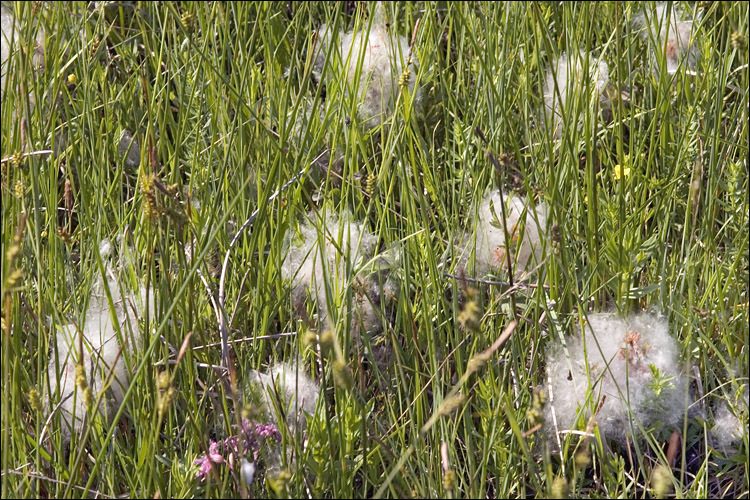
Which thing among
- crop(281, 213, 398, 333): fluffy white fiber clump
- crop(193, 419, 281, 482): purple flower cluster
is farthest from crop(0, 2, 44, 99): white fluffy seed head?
crop(193, 419, 281, 482): purple flower cluster

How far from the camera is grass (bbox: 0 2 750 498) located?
1.34 metres

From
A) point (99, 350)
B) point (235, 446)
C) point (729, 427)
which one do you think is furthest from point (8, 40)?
point (729, 427)

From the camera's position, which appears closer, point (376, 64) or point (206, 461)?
point (206, 461)

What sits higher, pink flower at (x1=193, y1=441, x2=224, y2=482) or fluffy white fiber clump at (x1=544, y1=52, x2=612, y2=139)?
fluffy white fiber clump at (x1=544, y1=52, x2=612, y2=139)

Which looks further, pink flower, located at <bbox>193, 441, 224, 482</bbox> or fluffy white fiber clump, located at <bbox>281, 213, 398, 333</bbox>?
fluffy white fiber clump, located at <bbox>281, 213, 398, 333</bbox>

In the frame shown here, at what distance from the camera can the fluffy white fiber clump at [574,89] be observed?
5.60 ft

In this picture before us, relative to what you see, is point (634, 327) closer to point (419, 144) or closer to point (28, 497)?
point (419, 144)

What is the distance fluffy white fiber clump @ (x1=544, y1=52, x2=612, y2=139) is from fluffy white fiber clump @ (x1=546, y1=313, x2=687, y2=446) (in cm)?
44

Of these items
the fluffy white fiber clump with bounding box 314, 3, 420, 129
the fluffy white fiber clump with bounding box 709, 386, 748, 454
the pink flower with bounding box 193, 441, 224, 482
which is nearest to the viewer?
the pink flower with bounding box 193, 441, 224, 482

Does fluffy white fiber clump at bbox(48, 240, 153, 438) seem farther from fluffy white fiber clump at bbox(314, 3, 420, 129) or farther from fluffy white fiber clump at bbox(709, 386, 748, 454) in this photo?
fluffy white fiber clump at bbox(709, 386, 748, 454)

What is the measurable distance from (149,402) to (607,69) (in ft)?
4.75

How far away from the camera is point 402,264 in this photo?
5.41ft

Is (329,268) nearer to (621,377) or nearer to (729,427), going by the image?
(621,377)

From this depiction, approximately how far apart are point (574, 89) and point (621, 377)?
67 centimetres
